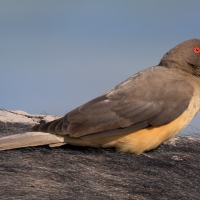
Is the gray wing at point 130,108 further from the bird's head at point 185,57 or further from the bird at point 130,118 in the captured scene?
the bird's head at point 185,57

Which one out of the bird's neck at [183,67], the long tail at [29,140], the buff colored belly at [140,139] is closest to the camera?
the long tail at [29,140]

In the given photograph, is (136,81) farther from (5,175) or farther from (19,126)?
(5,175)

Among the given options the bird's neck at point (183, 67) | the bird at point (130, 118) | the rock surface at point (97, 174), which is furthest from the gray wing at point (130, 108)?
the bird's neck at point (183, 67)

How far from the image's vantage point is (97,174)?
20.2 ft

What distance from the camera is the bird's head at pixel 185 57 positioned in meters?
8.26

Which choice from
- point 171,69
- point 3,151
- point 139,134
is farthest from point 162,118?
point 3,151

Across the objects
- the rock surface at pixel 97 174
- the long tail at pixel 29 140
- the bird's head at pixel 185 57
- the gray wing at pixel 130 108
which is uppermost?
the bird's head at pixel 185 57

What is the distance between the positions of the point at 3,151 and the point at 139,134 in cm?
163

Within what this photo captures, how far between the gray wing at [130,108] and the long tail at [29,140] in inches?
3.6

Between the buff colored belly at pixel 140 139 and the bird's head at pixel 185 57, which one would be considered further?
the bird's head at pixel 185 57

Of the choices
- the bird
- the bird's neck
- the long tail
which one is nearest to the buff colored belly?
the bird

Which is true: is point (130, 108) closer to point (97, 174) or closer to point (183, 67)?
point (183, 67)

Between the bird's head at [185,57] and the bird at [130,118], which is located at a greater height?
the bird's head at [185,57]

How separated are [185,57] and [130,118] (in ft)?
5.05
